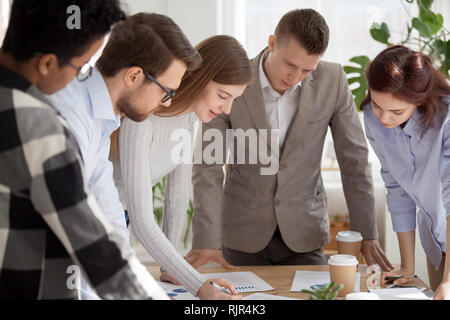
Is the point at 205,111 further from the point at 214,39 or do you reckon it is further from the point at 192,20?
the point at 192,20

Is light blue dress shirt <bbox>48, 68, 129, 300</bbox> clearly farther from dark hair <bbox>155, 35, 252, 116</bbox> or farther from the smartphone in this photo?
the smartphone

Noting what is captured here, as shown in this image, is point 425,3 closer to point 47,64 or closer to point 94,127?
point 94,127

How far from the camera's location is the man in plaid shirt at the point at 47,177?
0.69 metres

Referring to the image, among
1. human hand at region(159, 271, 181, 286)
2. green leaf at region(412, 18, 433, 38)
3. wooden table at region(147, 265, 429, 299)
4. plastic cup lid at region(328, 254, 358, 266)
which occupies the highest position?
green leaf at region(412, 18, 433, 38)

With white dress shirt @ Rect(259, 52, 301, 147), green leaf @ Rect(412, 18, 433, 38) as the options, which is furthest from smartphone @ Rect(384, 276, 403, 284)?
green leaf @ Rect(412, 18, 433, 38)

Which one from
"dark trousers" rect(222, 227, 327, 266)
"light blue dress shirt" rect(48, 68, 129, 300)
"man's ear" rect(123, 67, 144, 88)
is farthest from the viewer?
"dark trousers" rect(222, 227, 327, 266)

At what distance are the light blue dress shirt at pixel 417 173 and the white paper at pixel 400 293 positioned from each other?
234mm

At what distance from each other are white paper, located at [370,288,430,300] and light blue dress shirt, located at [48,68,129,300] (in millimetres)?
688

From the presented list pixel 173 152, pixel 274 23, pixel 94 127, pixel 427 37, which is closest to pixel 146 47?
pixel 94 127

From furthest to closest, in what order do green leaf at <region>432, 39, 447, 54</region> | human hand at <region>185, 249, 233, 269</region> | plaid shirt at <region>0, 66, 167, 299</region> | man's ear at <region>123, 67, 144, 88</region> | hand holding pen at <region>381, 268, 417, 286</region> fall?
green leaf at <region>432, 39, 447, 54</region> < human hand at <region>185, 249, 233, 269</region> < hand holding pen at <region>381, 268, 417, 286</region> < man's ear at <region>123, 67, 144, 88</region> < plaid shirt at <region>0, 66, 167, 299</region>

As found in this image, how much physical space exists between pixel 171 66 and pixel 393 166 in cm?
89

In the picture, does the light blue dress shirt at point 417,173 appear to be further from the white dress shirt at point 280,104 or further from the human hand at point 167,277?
the human hand at point 167,277

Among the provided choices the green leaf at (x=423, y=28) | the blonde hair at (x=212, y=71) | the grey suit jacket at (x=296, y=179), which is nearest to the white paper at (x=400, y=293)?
the grey suit jacket at (x=296, y=179)

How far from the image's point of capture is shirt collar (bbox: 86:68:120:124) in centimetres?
93
